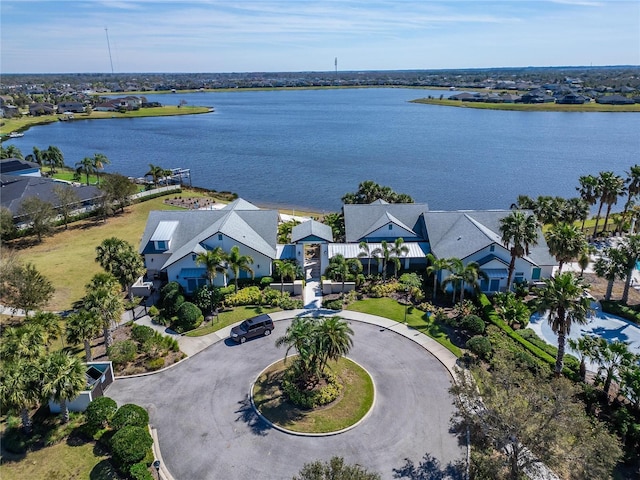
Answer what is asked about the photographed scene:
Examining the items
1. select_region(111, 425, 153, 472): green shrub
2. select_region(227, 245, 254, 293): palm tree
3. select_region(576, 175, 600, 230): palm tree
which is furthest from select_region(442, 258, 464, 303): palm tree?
select_region(111, 425, 153, 472): green shrub

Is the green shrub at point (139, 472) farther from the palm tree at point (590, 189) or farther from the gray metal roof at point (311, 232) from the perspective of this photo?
the palm tree at point (590, 189)

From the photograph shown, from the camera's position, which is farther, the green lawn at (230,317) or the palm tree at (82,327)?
the green lawn at (230,317)

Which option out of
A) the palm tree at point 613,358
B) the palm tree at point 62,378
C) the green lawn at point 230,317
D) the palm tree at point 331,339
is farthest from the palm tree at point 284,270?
the palm tree at point 613,358

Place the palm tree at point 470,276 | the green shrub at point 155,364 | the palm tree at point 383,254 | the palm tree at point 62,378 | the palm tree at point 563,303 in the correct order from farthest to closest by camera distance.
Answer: the palm tree at point 383,254 < the palm tree at point 470,276 < the green shrub at point 155,364 < the palm tree at point 563,303 < the palm tree at point 62,378

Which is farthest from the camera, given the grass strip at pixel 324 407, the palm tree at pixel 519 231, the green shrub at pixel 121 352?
the palm tree at pixel 519 231

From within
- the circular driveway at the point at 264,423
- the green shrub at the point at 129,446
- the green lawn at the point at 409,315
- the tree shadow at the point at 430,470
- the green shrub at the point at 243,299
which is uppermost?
the green shrub at the point at 129,446

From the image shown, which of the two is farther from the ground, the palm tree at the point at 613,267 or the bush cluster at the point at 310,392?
the palm tree at the point at 613,267
